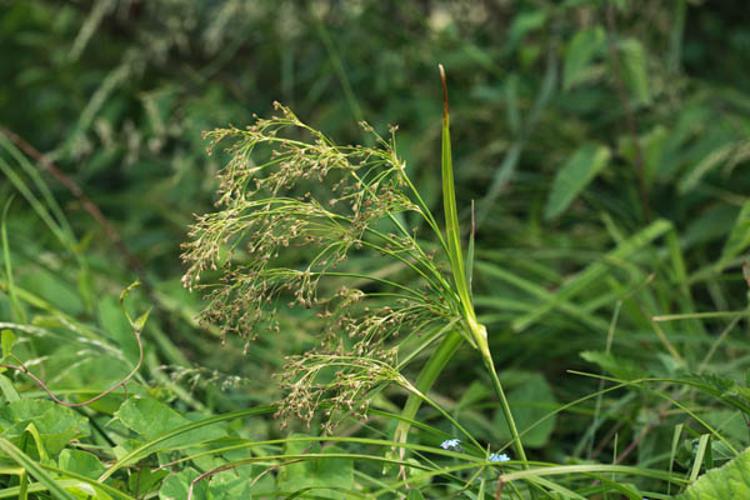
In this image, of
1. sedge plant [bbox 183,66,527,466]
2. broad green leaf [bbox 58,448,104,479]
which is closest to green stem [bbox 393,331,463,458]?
sedge plant [bbox 183,66,527,466]

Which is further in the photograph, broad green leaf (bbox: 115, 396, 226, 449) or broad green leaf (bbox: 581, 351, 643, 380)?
broad green leaf (bbox: 581, 351, 643, 380)

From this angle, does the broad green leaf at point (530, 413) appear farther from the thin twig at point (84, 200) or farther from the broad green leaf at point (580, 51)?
the thin twig at point (84, 200)

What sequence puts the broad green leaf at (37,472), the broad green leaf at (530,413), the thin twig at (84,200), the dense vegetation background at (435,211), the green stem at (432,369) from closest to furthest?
the broad green leaf at (37,472) → the green stem at (432,369) → the dense vegetation background at (435,211) → the broad green leaf at (530,413) → the thin twig at (84,200)

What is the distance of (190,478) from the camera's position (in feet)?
2.80

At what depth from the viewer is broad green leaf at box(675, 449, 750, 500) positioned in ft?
2.60

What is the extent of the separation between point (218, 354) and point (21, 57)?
152 centimetres

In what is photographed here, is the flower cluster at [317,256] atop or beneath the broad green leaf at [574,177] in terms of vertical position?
atop

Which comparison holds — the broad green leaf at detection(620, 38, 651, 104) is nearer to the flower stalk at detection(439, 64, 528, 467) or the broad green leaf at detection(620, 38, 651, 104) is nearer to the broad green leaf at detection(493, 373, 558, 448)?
the broad green leaf at detection(493, 373, 558, 448)

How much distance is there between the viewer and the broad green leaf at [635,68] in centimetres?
175

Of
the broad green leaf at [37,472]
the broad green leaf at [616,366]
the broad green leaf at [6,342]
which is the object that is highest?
the broad green leaf at [37,472]

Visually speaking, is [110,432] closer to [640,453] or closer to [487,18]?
[640,453]

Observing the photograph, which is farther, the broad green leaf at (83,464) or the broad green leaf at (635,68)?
the broad green leaf at (635,68)

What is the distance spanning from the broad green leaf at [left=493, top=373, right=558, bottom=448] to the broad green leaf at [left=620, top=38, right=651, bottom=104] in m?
0.65

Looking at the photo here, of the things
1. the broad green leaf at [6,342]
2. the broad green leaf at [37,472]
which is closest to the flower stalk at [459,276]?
the broad green leaf at [37,472]
